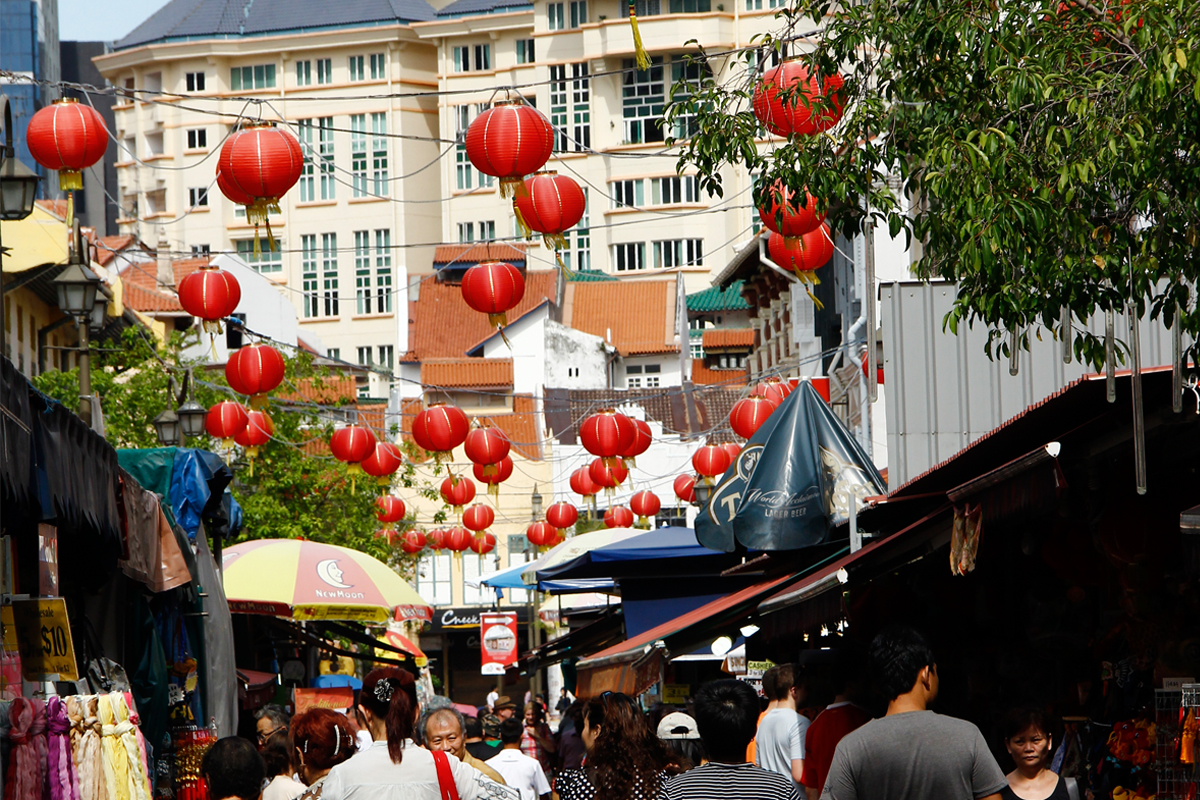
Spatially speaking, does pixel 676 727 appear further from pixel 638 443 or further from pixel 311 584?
pixel 638 443

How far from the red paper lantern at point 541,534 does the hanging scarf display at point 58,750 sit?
3308cm

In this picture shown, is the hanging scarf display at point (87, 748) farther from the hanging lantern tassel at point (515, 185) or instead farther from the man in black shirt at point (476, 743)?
the hanging lantern tassel at point (515, 185)

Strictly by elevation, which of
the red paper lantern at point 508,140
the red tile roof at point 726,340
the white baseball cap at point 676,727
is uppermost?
the red tile roof at point 726,340

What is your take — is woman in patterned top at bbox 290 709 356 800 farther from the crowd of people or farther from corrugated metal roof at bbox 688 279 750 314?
corrugated metal roof at bbox 688 279 750 314

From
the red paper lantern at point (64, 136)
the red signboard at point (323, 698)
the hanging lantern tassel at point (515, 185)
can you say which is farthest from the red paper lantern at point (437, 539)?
the hanging lantern tassel at point (515, 185)

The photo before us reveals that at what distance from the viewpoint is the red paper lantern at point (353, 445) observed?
25.5 metres

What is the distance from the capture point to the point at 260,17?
103m

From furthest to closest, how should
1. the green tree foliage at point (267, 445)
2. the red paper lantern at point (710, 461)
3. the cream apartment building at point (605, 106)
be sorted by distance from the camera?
the cream apartment building at point (605, 106) → the green tree foliage at point (267, 445) → the red paper lantern at point (710, 461)

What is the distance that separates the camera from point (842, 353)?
3127 centimetres

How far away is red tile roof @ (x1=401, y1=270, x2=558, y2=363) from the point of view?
81.8 m

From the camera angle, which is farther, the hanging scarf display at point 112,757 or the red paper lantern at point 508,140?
the red paper lantern at point 508,140

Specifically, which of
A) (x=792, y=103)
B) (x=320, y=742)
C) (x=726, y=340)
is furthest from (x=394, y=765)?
(x=726, y=340)

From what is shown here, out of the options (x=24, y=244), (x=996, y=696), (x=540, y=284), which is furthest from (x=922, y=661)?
(x=540, y=284)

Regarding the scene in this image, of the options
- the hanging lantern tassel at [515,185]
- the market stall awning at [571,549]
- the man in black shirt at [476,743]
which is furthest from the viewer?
the market stall awning at [571,549]
